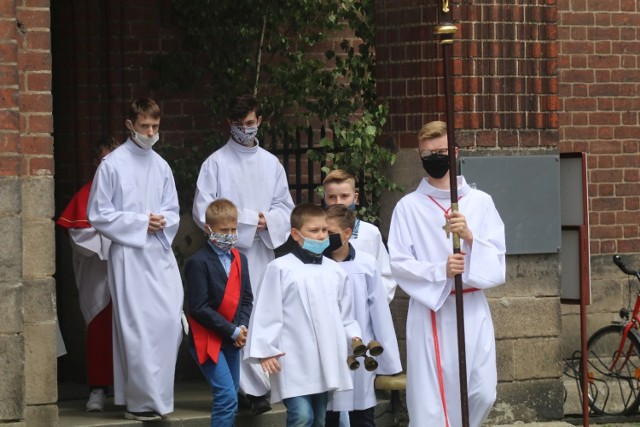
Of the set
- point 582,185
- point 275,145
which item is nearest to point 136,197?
point 275,145

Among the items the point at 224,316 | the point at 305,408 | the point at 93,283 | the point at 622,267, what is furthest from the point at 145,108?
the point at 622,267

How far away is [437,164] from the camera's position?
871cm

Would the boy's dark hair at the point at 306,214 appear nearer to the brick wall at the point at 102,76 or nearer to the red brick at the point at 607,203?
the brick wall at the point at 102,76

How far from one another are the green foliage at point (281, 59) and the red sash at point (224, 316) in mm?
2372

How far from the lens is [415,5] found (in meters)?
11.3

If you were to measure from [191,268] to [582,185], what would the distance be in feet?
9.20

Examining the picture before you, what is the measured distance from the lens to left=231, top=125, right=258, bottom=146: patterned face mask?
10.9m

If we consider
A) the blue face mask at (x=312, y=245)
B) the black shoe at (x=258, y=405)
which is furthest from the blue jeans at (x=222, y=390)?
the blue face mask at (x=312, y=245)

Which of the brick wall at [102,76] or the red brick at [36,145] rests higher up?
the brick wall at [102,76]

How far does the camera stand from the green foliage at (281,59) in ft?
40.0

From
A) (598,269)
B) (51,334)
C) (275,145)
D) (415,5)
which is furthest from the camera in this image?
(598,269)

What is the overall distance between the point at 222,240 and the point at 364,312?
3.23 ft

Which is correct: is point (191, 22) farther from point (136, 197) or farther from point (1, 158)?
point (1, 158)

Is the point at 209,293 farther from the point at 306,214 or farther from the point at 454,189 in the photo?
the point at 454,189
